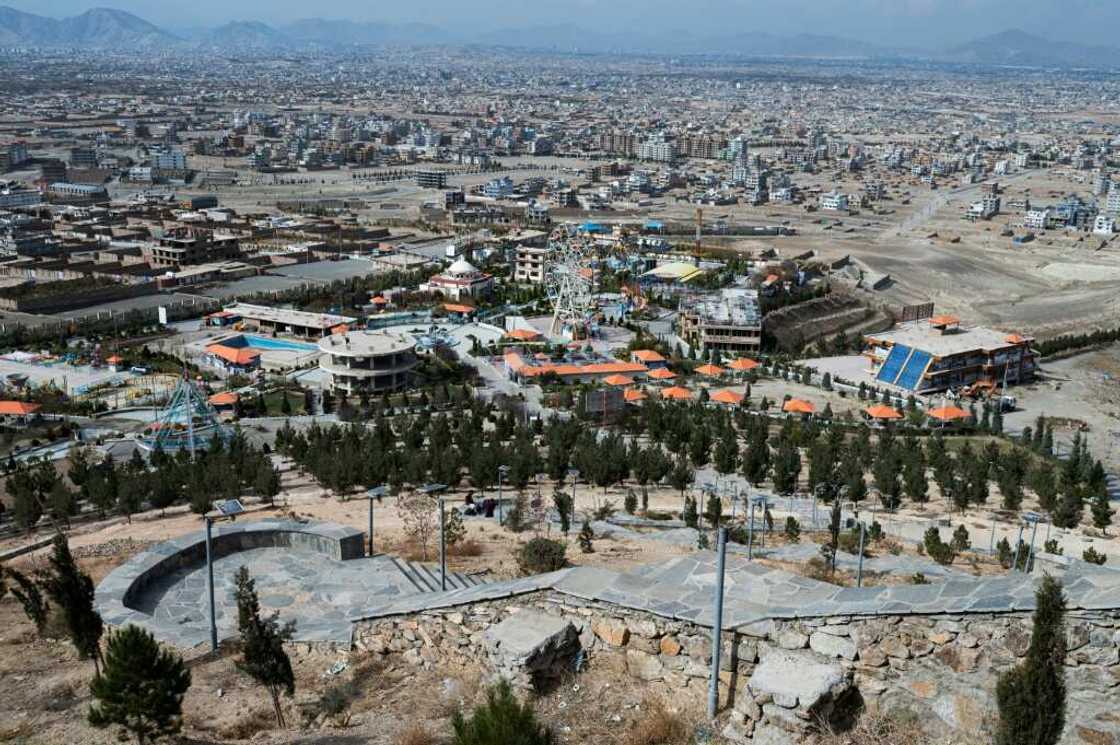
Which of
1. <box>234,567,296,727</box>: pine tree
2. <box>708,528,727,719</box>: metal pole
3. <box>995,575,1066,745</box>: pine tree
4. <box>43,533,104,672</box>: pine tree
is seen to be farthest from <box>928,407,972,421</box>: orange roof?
<box>43,533,104,672</box>: pine tree

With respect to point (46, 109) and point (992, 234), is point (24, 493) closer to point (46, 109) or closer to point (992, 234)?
point (992, 234)

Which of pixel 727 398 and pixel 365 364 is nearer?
pixel 727 398

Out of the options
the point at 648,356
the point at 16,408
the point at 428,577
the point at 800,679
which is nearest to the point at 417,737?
the point at 800,679

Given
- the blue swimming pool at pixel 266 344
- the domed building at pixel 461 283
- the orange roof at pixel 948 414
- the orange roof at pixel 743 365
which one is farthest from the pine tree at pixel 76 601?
the domed building at pixel 461 283

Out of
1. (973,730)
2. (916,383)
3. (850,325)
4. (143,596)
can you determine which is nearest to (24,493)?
(143,596)

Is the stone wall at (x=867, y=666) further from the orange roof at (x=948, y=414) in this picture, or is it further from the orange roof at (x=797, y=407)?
the orange roof at (x=948, y=414)

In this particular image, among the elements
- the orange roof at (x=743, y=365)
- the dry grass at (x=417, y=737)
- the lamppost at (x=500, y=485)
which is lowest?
the orange roof at (x=743, y=365)

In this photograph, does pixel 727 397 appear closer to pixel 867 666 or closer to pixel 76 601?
pixel 76 601
